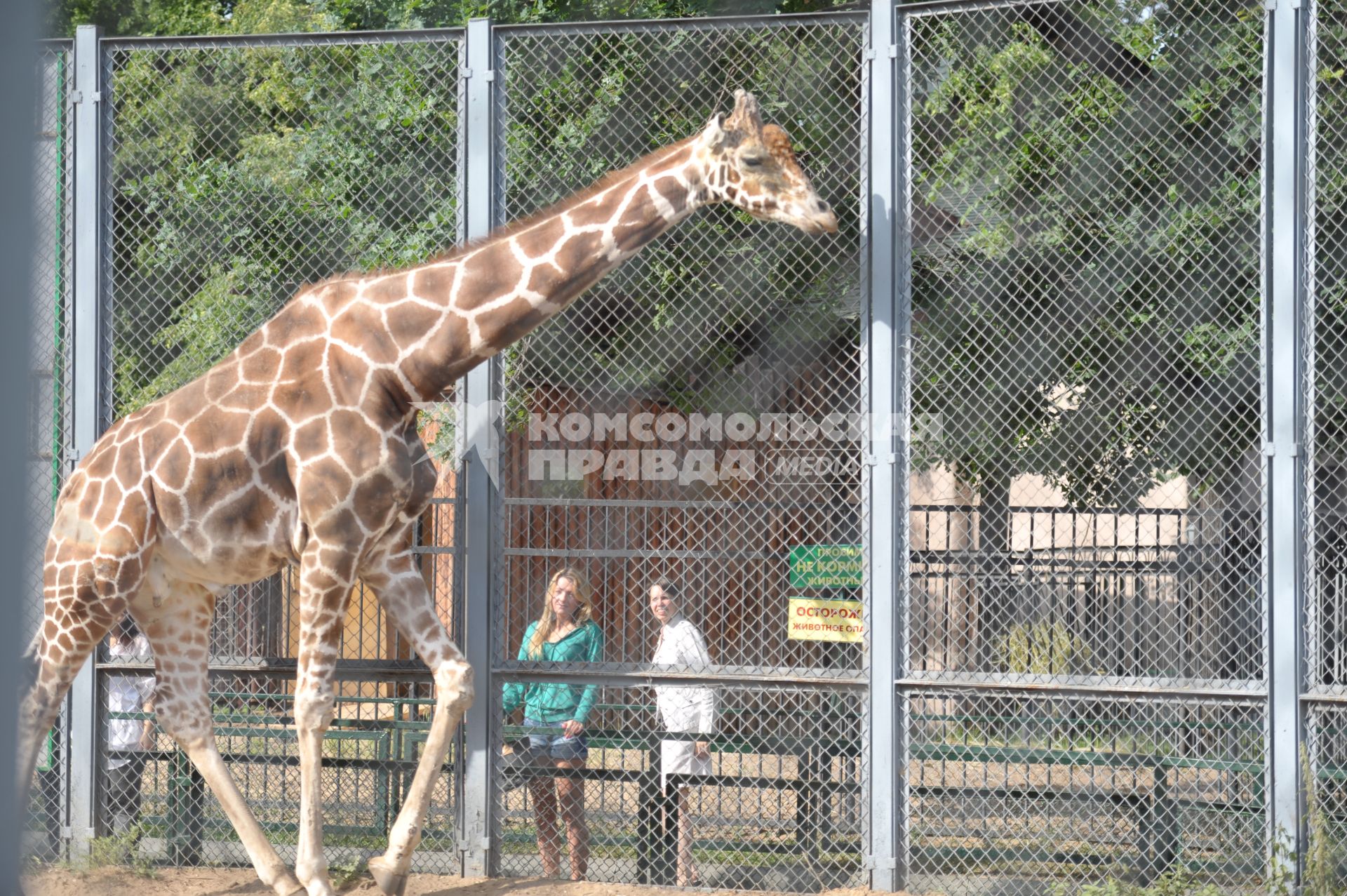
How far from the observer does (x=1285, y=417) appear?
5250mm

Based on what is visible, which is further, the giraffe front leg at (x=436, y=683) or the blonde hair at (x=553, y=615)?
the blonde hair at (x=553, y=615)

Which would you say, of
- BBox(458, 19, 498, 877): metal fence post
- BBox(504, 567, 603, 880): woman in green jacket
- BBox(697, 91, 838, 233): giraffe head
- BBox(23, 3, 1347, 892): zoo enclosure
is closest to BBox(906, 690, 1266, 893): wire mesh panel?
BBox(23, 3, 1347, 892): zoo enclosure

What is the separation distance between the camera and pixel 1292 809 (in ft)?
17.0

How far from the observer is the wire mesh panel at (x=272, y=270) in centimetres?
628

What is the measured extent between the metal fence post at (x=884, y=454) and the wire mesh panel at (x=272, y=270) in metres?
1.94

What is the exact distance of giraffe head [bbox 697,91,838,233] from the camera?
17.0ft

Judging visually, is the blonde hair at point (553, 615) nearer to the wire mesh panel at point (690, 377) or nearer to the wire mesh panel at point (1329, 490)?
the wire mesh panel at point (690, 377)

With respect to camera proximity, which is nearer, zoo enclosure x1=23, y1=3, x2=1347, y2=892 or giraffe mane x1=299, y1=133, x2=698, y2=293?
giraffe mane x1=299, y1=133, x2=698, y2=293

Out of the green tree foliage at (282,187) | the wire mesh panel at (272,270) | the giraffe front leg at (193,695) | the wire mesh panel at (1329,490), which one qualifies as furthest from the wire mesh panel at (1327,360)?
the green tree foliage at (282,187)

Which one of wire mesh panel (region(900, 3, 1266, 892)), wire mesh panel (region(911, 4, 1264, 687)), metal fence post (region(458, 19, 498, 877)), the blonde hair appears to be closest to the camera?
metal fence post (region(458, 19, 498, 877))

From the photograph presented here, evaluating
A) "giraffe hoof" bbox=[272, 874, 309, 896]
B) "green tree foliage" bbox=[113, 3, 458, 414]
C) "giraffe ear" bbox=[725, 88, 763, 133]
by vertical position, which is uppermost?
"green tree foliage" bbox=[113, 3, 458, 414]

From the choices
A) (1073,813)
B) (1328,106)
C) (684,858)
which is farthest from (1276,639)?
(1328,106)

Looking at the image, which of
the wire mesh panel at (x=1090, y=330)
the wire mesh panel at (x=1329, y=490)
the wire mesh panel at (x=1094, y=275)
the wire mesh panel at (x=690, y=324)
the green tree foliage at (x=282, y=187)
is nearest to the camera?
the wire mesh panel at (x=1329, y=490)

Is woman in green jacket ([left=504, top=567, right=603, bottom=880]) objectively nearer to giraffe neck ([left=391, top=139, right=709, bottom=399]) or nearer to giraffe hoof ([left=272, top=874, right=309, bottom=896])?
giraffe hoof ([left=272, top=874, right=309, bottom=896])
